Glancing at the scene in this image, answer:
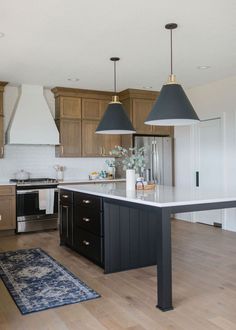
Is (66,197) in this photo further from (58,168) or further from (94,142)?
(94,142)

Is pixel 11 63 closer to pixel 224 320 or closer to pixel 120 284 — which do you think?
pixel 120 284

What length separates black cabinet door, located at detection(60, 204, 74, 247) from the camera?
474cm

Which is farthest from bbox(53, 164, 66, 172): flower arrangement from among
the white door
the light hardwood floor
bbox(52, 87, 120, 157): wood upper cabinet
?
the white door

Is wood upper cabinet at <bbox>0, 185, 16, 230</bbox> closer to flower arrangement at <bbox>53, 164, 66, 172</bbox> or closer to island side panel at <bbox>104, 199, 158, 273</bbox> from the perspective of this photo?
flower arrangement at <bbox>53, 164, 66, 172</bbox>

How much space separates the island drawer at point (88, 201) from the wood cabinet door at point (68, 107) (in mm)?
2767

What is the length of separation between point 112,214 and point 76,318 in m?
1.32

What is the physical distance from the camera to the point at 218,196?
126 inches

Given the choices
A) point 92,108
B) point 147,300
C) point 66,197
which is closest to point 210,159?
point 92,108

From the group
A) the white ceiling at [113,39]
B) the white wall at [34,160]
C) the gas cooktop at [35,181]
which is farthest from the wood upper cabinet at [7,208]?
the white ceiling at [113,39]

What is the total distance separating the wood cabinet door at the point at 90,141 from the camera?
23.2 feet

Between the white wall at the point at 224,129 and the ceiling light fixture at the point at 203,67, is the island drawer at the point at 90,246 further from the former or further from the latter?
the ceiling light fixture at the point at 203,67

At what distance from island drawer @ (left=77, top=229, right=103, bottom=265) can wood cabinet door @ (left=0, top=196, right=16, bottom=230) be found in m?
1.98

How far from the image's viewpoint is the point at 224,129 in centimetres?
629

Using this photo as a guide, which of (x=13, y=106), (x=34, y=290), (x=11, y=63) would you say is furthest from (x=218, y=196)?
(x=13, y=106)
